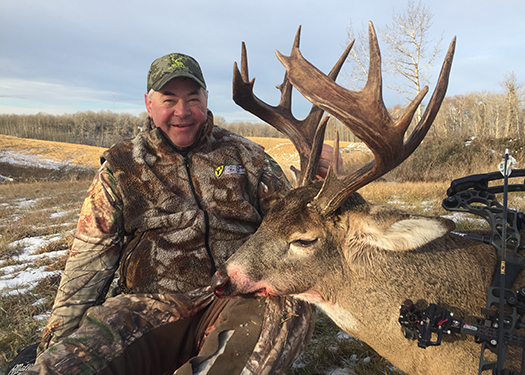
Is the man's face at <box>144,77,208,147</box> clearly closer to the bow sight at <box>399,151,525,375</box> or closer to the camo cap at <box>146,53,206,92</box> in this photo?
the camo cap at <box>146,53,206,92</box>

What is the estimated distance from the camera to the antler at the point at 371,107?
199 cm

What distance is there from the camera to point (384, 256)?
2250 mm

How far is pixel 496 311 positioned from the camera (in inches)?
74.9

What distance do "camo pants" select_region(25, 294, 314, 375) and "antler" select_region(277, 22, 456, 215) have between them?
3.61ft

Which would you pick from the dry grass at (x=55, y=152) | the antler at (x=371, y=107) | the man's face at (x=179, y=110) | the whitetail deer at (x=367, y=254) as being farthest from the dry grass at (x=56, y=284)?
the dry grass at (x=55, y=152)

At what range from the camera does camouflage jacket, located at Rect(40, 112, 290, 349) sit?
9.37ft

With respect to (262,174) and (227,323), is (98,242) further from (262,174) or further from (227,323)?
(262,174)

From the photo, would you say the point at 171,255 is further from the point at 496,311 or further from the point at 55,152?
the point at 55,152

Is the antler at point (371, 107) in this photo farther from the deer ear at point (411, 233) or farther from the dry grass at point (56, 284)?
the dry grass at point (56, 284)

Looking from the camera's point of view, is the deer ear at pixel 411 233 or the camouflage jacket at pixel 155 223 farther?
the camouflage jacket at pixel 155 223

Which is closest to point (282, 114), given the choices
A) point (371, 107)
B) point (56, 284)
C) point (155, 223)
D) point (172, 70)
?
point (172, 70)

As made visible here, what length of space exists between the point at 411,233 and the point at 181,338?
192cm

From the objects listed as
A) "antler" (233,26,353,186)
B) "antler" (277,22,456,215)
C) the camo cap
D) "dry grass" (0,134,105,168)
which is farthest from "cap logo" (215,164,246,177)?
"dry grass" (0,134,105,168)

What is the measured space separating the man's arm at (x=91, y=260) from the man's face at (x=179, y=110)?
2.18 ft
